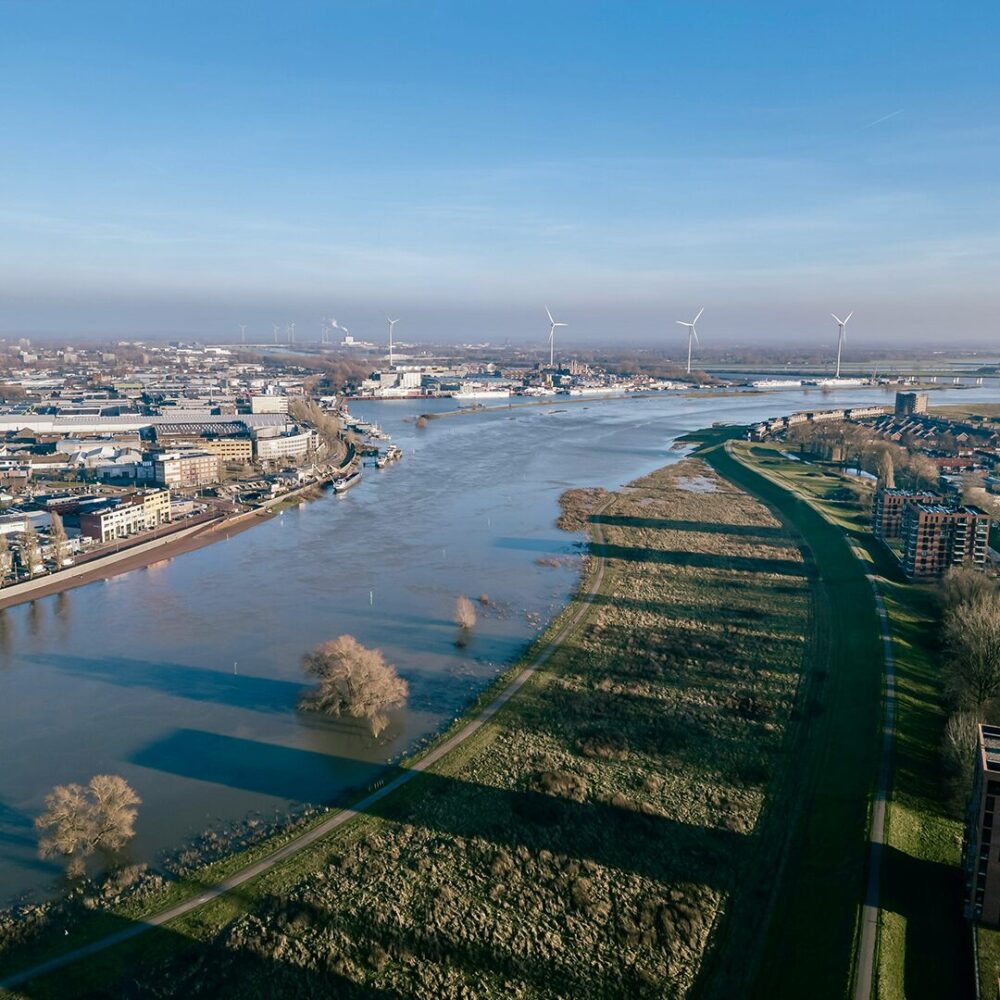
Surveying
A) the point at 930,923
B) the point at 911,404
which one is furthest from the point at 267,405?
the point at 930,923

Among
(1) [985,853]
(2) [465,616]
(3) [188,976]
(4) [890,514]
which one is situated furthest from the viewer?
(4) [890,514]

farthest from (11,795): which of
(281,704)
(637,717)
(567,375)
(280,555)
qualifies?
(567,375)

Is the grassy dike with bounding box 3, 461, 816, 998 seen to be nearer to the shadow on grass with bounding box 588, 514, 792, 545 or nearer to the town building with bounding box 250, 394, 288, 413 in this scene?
the shadow on grass with bounding box 588, 514, 792, 545

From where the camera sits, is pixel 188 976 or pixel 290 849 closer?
pixel 188 976

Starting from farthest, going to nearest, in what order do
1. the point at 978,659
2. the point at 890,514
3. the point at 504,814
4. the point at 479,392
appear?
1. the point at 479,392
2. the point at 890,514
3. the point at 978,659
4. the point at 504,814

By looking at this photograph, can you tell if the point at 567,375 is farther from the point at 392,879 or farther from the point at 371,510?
the point at 392,879

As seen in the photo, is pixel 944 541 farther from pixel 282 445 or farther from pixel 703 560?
pixel 282 445
